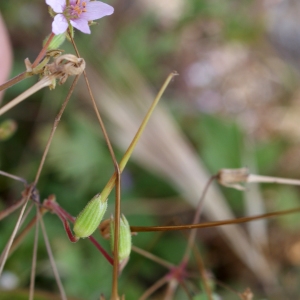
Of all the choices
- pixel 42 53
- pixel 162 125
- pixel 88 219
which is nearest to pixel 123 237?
pixel 88 219

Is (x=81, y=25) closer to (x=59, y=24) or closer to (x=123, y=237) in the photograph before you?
(x=59, y=24)

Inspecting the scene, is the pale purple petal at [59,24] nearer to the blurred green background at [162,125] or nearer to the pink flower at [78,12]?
the pink flower at [78,12]

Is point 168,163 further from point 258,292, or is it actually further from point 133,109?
point 258,292

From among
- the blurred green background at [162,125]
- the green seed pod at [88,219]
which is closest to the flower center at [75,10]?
the green seed pod at [88,219]

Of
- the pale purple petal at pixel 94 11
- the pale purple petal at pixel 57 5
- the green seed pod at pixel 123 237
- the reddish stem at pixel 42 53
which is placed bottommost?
the green seed pod at pixel 123 237

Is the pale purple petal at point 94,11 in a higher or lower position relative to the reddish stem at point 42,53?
higher

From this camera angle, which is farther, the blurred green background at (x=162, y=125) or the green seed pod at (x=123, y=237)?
the blurred green background at (x=162, y=125)

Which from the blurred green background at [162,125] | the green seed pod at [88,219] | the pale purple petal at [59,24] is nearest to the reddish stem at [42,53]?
the pale purple petal at [59,24]

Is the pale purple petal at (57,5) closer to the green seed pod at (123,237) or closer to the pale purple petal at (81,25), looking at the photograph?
the pale purple petal at (81,25)

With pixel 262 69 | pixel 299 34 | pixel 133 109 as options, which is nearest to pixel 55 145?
pixel 133 109
